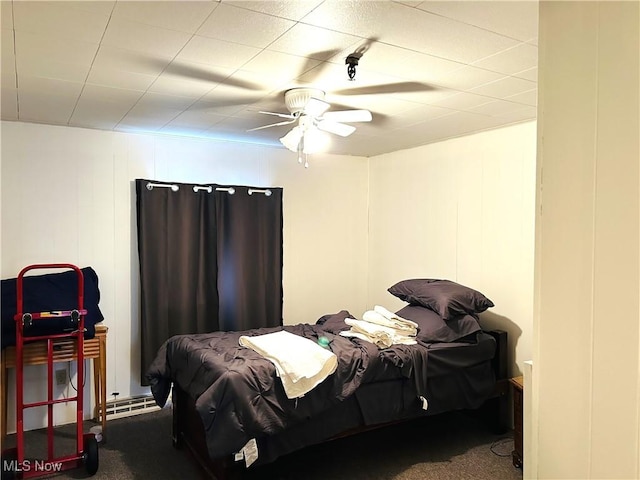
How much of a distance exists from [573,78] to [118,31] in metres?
1.78

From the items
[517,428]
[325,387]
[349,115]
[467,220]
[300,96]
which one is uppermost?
[300,96]

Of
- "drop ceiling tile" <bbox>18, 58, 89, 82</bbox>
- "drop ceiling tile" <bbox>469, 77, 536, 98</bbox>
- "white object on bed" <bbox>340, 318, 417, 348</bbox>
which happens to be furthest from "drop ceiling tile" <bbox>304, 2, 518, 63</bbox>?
"white object on bed" <bbox>340, 318, 417, 348</bbox>

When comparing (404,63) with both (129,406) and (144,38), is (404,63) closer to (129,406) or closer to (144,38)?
(144,38)

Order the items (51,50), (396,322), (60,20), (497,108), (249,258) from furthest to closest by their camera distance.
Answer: (249,258), (396,322), (497,108), (51,50), (60,20)

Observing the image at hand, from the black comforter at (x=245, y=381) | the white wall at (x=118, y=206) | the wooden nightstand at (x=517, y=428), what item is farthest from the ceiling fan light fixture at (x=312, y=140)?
the wooden nightstand at (x=517, y=428)

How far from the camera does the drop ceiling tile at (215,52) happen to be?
2109mm

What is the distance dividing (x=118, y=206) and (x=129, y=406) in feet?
5.37

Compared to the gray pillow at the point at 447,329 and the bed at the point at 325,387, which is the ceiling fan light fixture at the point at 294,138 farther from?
the gray pillow at the point at 447,329

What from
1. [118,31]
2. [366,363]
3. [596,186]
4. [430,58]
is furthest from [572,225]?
[366,363]

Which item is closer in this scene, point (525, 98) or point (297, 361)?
point (297, 361)

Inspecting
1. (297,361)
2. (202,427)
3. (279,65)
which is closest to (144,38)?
(279,65)

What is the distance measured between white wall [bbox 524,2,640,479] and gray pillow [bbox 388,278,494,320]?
266 cm

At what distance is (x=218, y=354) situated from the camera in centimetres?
298

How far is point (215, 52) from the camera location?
222 centimetres
